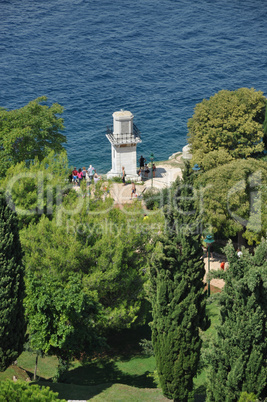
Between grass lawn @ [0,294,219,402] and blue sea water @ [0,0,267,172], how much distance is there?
146 feet

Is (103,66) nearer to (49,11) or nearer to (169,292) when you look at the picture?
(49,11)

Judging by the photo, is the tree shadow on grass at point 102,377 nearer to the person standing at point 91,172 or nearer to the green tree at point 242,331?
the green tree at point 242,331

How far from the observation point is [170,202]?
26938mm

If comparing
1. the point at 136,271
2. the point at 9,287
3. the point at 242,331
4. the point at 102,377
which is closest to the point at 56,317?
the point at 9,287

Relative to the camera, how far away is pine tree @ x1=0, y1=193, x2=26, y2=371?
25.9 metres

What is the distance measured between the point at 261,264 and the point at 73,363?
55.3ft

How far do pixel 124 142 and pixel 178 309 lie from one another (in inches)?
1243

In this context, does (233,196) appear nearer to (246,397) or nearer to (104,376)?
(104,376)

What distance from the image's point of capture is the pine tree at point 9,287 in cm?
2591

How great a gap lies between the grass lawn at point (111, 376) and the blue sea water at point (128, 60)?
4449 cm

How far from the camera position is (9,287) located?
26062 millimetres

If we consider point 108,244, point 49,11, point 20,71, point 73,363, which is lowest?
point 73,363

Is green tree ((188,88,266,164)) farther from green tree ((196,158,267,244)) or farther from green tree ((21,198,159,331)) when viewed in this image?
green tree ((21,198,159,331))

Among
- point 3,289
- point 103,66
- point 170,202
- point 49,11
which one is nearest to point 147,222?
point 170,202
